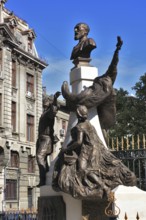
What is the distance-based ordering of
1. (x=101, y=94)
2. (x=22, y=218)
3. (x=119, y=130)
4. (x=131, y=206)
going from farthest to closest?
(x=119, y=130) → (x=22, y=218) → (x=101, y=94) → (x=131, y=206)

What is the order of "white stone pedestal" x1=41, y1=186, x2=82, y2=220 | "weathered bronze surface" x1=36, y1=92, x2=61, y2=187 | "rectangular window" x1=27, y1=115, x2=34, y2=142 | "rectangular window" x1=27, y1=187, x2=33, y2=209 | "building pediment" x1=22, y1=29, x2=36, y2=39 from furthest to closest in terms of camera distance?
1. "building pediment" x1=22, y1=29, x2=36, y2=39
2. "rectangular window" x1=27, y1=115, x2=34, y2=142
3. "rectangular window" x1=27, y1=187, x2=33, y2=209
4. "weathered bronze surface" x1=36, y1=92, x2=61, y2=187
5. "white stone pedestal" x1=41, y1=186, x2=82, y2=220

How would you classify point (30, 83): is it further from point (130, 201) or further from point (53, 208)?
point (130, 201)

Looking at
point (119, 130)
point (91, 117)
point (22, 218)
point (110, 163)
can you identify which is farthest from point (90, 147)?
point (119, 130)

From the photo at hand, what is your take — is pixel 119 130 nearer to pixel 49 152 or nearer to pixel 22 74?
pixel 22 74

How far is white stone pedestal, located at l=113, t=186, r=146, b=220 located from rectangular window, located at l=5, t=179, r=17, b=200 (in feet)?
76.5

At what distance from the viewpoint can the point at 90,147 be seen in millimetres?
7594

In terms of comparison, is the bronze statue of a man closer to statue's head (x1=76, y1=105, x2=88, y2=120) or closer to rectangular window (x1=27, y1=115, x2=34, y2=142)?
statue's head (x1=76, y1=105, x2=88, y2=120)

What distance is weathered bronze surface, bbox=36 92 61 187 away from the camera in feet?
28.1

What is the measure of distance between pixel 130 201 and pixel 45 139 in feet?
7.03

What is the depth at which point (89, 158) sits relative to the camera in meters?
7.50

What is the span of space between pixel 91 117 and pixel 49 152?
44.7 inches

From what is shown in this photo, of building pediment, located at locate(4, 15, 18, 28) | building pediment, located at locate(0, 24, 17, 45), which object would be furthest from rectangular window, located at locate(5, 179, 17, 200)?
building pediment, located at locate(4, 15, 18, 28)

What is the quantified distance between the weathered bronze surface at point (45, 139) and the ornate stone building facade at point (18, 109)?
20978 mm

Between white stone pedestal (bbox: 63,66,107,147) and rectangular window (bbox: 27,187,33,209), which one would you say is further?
rectangular window (bbox: 27,187,33,209)
